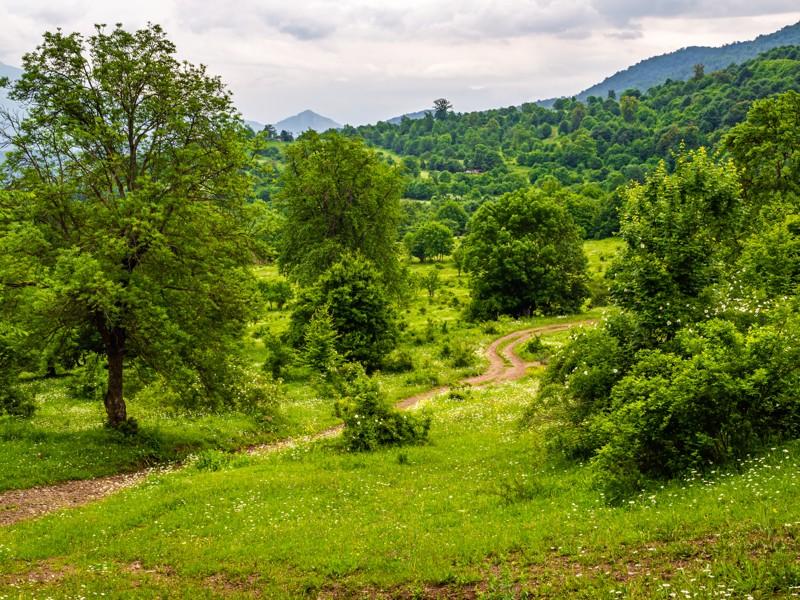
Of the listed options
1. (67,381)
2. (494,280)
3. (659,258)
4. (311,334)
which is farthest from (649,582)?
(494,280)

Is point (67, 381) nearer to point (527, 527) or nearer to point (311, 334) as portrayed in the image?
point (311, 334)

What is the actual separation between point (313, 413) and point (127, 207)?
52.7ft

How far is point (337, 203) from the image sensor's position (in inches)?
2128

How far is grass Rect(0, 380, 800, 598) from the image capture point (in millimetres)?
9102

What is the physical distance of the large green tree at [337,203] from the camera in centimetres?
5334

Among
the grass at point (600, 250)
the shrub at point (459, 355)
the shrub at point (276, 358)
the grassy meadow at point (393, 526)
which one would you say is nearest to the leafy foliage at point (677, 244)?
the grassy meadow at point (393, 526)

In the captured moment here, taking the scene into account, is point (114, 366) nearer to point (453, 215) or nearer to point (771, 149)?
point (771, 149)

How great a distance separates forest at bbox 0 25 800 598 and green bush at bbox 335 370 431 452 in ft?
0.31

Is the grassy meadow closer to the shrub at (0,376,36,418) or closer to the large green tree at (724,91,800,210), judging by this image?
the shrub at (0,376,36,418)

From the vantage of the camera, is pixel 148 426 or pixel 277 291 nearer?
pixel 148 426

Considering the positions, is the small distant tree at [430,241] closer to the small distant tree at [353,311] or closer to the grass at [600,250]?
the grass at [600,250]

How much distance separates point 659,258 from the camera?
1711 centimetres

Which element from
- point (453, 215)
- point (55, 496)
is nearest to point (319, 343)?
point (55, 496)

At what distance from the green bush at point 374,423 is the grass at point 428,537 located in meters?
3.38
